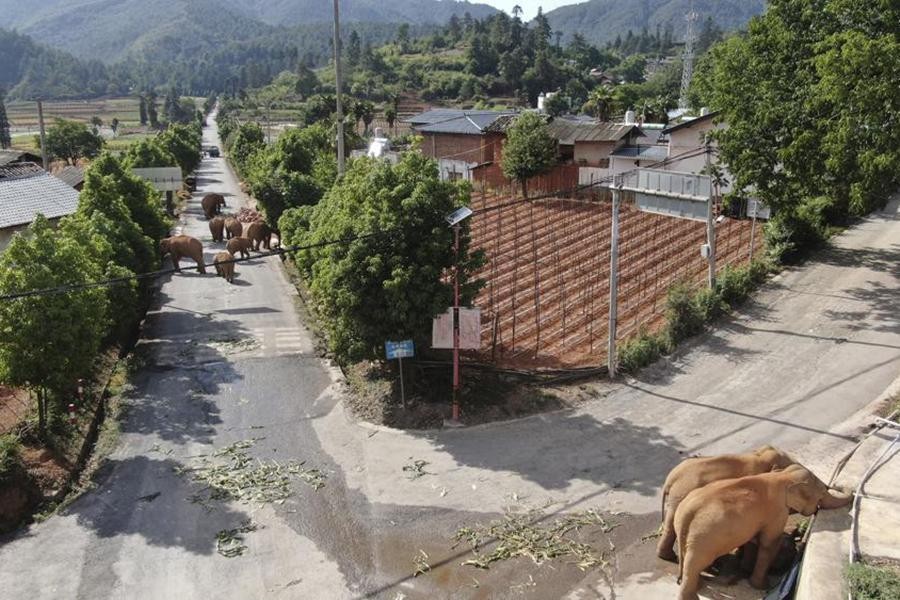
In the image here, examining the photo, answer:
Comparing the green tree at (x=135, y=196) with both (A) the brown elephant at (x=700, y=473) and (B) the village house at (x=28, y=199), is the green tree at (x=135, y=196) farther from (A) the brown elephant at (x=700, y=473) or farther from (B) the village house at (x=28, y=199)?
(A) the brown elephant at (x=700, y=473)

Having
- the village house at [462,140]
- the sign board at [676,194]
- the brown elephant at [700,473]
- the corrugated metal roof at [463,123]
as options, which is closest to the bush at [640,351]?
the sign board at [676,194]

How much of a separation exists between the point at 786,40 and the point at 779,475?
17.4m

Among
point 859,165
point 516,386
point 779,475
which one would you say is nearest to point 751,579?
point 779,475

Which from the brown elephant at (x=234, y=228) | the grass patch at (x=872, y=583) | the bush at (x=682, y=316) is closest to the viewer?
the grass patch at (x=872, y=583)

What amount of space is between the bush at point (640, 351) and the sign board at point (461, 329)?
4657 mm

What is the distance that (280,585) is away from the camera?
11961 mm

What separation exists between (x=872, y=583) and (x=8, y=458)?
14.5 m

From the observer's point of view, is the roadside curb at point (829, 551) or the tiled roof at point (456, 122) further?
the tiled roof at point (456, 122)

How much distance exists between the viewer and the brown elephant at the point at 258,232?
37.5 meters

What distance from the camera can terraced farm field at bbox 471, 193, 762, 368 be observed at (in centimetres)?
2162

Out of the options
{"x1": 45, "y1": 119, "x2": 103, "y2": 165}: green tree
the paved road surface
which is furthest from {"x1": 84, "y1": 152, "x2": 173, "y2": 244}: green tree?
{"x1": 45, "y1": 119, "x2": 103, "y2": 165}: green tree

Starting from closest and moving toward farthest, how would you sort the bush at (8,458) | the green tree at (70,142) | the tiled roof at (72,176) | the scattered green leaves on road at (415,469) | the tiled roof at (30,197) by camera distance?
the bush at (8,458) → the scattered green leaves on road at (415,469) → the tiled roof at (30,197) → the tiled roof at (72,176) → the green tree at (70,142)

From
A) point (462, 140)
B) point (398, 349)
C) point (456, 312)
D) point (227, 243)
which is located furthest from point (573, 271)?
point (462, 140)

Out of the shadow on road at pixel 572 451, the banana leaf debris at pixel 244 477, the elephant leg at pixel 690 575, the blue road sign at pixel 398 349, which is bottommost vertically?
the banana leaf debris at pixel 244 477
